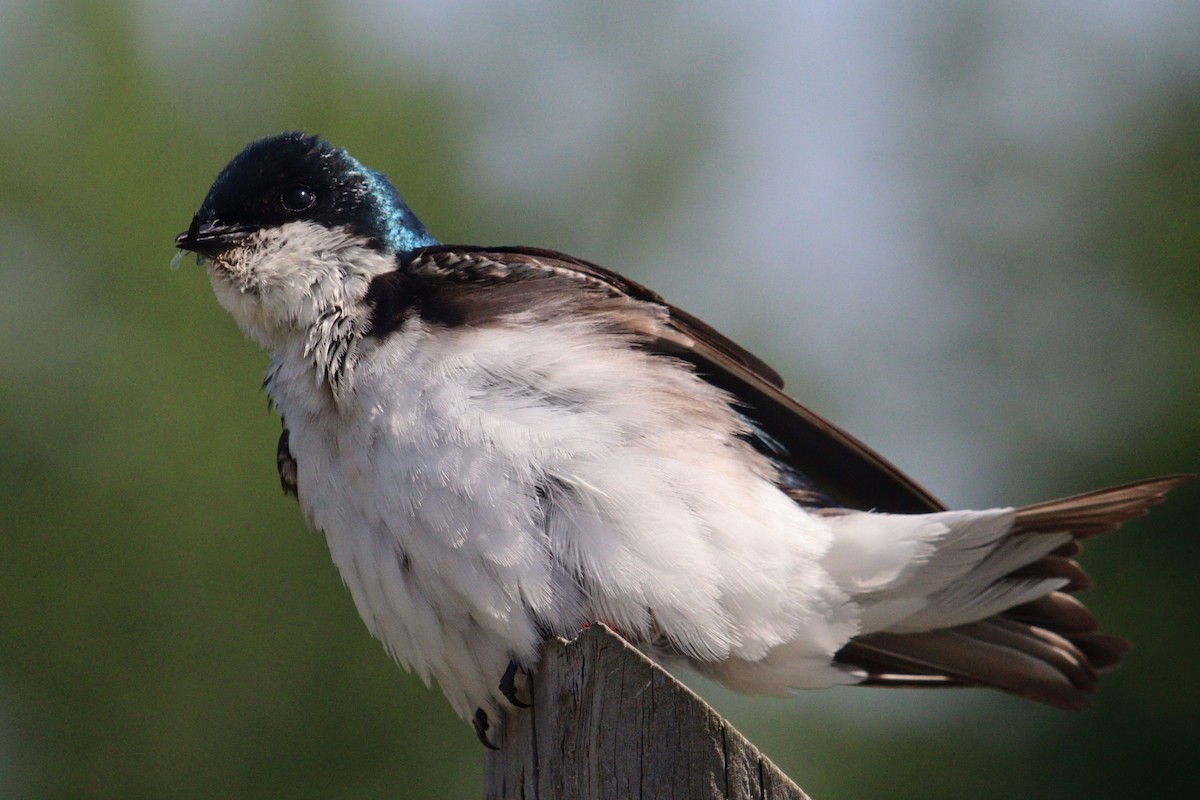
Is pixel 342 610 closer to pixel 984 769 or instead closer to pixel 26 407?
pixel 26 407

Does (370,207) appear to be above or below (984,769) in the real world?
above

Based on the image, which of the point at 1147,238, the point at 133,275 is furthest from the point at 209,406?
the point at 1147,238

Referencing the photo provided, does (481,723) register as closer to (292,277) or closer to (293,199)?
(292,277)

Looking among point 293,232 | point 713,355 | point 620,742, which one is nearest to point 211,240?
point 293,232

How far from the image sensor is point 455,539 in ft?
10.4

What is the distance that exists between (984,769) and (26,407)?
7.32 m

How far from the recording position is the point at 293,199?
13.1 ft

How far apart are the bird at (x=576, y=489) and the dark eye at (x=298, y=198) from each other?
1 centimetres

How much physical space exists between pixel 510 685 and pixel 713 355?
1.10 m

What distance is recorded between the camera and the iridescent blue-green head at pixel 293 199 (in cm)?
389

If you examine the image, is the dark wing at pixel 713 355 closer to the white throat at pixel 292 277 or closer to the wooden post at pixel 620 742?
the white throat at pixel 292 277

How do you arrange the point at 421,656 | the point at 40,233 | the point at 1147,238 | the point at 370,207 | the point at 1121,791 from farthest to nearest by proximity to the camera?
the point at 1147,238 < the point at 40,233 < the point at 1121,791 < the point at 370,207 < the point at 421,656

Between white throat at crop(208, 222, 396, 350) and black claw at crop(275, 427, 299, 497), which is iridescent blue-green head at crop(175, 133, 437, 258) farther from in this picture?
black claw at crop(275, 427, 299, 497)

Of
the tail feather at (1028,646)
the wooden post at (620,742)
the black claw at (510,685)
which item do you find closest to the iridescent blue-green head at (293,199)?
the black claw at (510,685)
